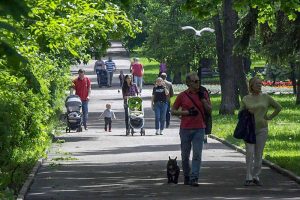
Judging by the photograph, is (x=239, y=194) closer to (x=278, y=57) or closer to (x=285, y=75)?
(x=278, y=57)

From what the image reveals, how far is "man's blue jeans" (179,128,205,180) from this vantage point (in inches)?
620

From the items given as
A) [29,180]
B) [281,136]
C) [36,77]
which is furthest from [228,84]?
[36,77]

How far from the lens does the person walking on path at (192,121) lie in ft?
51.7

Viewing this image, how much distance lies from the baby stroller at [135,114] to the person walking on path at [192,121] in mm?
13705

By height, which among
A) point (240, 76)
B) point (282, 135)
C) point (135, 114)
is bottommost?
point (282, 135)

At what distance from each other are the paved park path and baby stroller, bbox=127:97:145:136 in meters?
0.32

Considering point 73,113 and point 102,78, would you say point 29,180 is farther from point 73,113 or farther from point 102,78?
point 102,78

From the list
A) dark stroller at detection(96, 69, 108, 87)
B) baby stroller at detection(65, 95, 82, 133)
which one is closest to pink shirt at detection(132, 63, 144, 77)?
dark stroller at detection(96, 69, 108, 87)

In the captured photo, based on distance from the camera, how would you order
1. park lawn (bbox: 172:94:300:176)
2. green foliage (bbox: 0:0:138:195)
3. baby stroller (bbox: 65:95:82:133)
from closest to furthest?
1. green foliage (bbox: 0:0:138:195)
2. park lawn (bbox: 172:94:300:176)
3. baby stroller (bbox: 65:95:82:133)

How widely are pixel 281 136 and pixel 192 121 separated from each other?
11357 mm

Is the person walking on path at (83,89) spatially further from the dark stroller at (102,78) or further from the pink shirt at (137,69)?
the dark stroller at (102,78)

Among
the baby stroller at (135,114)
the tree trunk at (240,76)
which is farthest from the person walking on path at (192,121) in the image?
the tree trunk at (240,76)

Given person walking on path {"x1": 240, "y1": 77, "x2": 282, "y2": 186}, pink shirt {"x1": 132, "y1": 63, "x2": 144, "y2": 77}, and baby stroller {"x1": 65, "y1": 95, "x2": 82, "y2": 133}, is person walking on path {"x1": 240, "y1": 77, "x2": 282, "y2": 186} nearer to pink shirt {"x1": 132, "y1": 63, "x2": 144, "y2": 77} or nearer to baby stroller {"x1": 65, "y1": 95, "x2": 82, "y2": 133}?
baby stroller {"x1": 65, "y1": 95, "x2": 82, "y2": 133}

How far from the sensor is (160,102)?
30.1 meters
